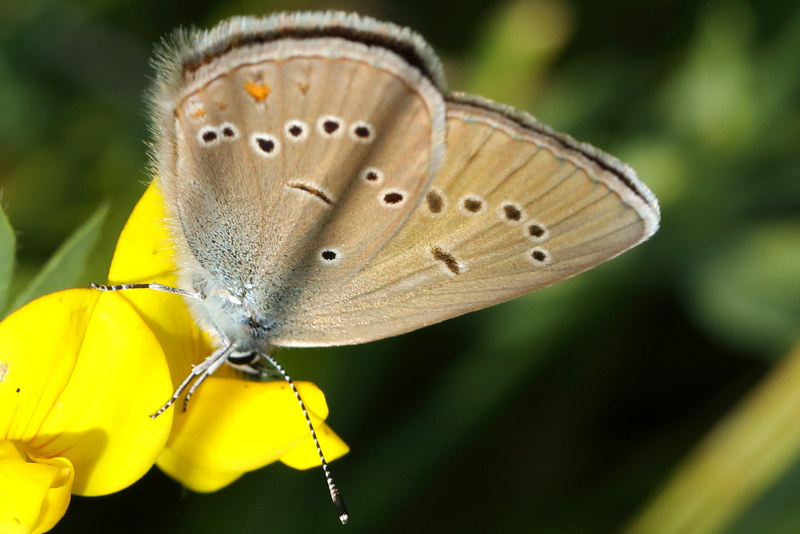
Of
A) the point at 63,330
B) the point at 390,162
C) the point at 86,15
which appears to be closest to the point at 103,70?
the point at 86,15

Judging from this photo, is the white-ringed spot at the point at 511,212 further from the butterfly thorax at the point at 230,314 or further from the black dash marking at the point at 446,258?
the butterfly thorax at the point at 230,314

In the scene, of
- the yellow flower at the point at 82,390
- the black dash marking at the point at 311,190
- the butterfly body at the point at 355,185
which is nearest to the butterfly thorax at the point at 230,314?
the butterfly body at the point at 355,185

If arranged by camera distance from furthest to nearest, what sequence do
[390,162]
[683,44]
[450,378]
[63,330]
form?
1. [683,44]
2. [450,378]
3. [390,162]
4. [63,330]

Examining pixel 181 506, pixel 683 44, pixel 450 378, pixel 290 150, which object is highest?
pixel 683 44

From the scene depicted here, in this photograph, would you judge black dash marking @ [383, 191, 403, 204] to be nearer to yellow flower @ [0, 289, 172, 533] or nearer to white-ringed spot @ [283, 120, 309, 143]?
white-ringed spot @ [283, 120, 309, 143]

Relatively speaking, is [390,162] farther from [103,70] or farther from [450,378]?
[103,70]

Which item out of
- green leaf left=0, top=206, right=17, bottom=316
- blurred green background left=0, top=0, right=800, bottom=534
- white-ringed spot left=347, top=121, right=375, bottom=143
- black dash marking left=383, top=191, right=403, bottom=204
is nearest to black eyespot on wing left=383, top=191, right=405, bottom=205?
black dash marking left=383, top=191, right=403, bottom=204

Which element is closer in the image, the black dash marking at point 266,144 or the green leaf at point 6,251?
the green leaf at point 6,251

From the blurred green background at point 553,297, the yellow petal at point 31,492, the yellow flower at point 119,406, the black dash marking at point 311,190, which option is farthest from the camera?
the blurred green background at point 553,297
